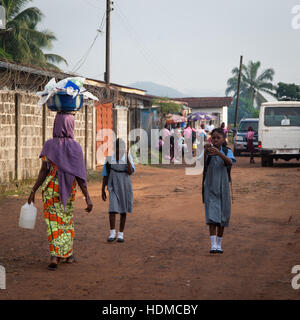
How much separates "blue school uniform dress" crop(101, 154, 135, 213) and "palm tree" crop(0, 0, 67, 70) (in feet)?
67.6

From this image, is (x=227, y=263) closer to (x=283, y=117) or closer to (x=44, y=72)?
(x=44, y=72)

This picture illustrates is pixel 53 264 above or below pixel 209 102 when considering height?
below

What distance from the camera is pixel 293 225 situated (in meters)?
8.67

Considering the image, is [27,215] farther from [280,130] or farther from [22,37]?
[22,37]

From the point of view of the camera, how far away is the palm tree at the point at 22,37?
1083 inches

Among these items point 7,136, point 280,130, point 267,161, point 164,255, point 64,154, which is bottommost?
point 164,255

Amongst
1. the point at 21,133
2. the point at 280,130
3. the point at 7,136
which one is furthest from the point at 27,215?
the point at 280,130

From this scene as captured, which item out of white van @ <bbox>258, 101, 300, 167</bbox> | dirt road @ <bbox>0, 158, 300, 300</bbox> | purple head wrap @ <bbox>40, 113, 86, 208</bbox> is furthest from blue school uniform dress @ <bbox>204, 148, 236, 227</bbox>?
white van @ <bbox>258, 101, 300, 167</bbox>

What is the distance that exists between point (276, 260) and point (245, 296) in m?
1.62

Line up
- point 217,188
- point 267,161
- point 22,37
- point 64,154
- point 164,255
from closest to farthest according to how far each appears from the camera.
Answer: point 64,154, point 164,255, point 217,188, point 267,161, point 22,37

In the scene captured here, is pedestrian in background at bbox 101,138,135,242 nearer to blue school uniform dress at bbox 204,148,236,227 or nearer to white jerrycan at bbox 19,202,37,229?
blue school uniform dress at bbox 204,148,236,227

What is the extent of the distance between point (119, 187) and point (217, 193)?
1437 millimetres

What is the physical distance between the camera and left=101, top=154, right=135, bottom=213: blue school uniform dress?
296 inches

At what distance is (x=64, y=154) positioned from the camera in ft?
19.7
